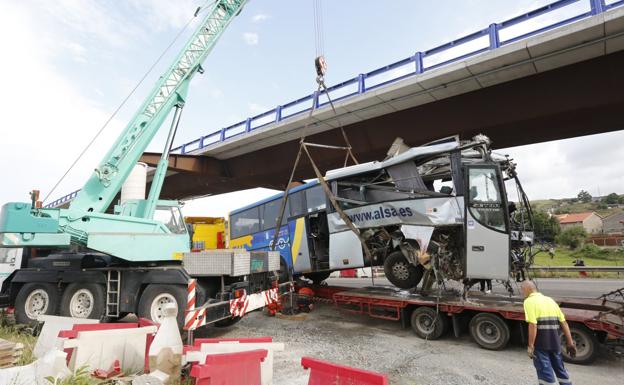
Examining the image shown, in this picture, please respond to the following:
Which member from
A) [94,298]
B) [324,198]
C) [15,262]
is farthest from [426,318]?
[15,262]

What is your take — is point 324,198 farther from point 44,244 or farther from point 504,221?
point 44,244

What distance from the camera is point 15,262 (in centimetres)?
1101

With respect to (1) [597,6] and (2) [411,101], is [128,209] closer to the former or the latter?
(2) [411,101]

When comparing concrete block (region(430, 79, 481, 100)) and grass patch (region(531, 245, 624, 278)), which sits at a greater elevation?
concrete block (region(430, 79, 481, 100))

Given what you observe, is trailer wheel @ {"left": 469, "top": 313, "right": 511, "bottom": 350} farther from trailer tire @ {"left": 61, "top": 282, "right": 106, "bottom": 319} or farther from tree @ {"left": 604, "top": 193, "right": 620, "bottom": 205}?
tree @ {"left": 604, "top": 193, "right": 620, "bottom": 205}

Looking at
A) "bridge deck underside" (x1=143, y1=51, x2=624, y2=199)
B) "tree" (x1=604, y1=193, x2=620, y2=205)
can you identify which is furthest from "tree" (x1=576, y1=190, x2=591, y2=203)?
"bridge deck underside" (x1=143, y1=51, x2=624, y2=199)

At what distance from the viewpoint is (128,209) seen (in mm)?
9070

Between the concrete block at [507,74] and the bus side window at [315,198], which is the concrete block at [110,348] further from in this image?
the concrete block at [507,74]

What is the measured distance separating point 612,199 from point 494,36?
403 ft

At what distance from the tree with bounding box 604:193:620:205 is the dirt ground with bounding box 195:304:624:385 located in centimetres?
12391

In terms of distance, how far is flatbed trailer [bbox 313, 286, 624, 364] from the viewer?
5180 millimetres

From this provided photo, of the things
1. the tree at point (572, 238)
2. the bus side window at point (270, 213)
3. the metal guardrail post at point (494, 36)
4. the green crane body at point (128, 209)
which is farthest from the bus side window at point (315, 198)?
the tree at point (572, 238)

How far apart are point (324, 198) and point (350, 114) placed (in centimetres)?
459

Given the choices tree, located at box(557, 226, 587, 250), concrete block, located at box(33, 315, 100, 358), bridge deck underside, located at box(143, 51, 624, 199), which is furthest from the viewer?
tree, located at box(557, 226, 587, 250)
